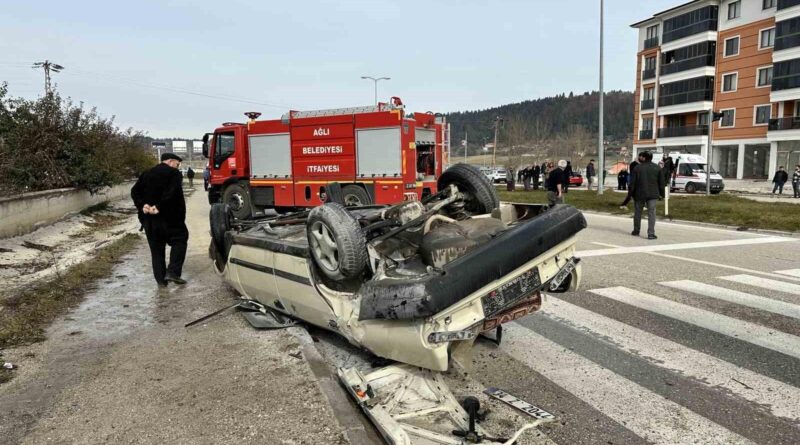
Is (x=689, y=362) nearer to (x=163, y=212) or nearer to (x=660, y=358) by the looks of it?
(x=660, y=358)

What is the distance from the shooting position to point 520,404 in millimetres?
3506

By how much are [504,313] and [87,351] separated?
3395 millimetres

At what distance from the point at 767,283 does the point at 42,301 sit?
8471mm

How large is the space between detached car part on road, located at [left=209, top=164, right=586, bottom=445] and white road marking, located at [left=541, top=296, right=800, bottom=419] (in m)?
1.12

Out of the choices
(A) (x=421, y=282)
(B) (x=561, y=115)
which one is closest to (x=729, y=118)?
(A) (x=421, y=282)

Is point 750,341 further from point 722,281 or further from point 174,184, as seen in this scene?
point 174,184

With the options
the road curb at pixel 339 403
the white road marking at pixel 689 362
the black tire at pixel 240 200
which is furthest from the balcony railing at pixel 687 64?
the road curb at pixel 339 403

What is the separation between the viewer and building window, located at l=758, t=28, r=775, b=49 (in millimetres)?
42062

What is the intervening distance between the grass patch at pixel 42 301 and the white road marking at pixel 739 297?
688 centimetres

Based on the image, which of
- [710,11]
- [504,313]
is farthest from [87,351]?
[710,11]

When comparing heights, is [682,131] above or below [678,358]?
above

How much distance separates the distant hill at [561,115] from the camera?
115 metres

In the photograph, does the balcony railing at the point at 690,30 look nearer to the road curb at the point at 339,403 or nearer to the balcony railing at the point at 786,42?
the balcony railing at the point at 786,42

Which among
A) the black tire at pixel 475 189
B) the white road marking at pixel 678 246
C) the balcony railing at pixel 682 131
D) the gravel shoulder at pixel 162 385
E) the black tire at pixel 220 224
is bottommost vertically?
the white road marking at pixel 678 246
